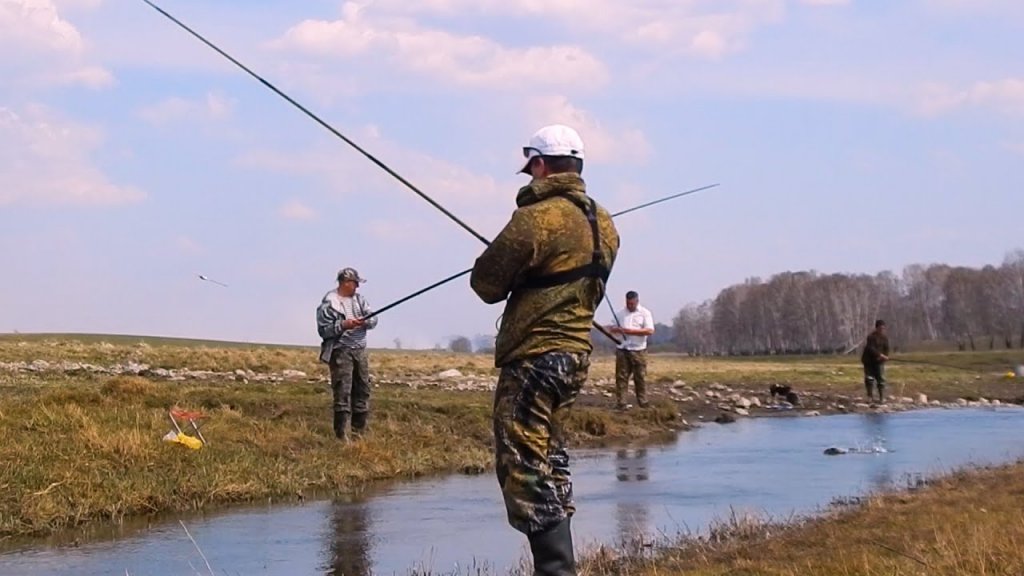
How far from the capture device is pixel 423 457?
1290 centimetres

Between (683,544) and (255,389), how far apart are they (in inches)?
406

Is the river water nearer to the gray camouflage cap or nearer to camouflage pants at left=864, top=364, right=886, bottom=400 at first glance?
the gray camouflage cap

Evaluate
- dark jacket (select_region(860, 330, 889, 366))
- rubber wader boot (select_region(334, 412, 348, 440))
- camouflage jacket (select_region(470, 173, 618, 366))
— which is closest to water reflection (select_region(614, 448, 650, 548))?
camouflage jacket (select_region(470, 173, 618, 366))

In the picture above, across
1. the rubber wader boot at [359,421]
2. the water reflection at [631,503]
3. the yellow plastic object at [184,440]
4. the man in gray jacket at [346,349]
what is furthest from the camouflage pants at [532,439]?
the rubber wader boot at [359,421]

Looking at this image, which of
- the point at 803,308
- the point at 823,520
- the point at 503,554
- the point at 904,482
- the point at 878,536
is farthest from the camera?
the point at 803,308

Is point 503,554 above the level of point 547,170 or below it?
below

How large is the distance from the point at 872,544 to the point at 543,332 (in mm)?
2816

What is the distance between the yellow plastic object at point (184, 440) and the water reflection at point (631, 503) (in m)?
3.89

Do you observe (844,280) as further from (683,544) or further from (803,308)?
(683,544)

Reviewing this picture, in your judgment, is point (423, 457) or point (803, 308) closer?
point (423, 457)

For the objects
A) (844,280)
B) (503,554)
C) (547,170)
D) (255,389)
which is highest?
(844,280)

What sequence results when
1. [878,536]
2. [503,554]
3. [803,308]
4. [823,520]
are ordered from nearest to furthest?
[878,536] → [503,554] → [823,520] → [803,308]

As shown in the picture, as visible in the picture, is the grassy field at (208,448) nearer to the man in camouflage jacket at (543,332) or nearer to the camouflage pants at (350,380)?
the camouflage pants at (350,380)

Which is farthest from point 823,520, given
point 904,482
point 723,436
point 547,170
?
point 723,436
